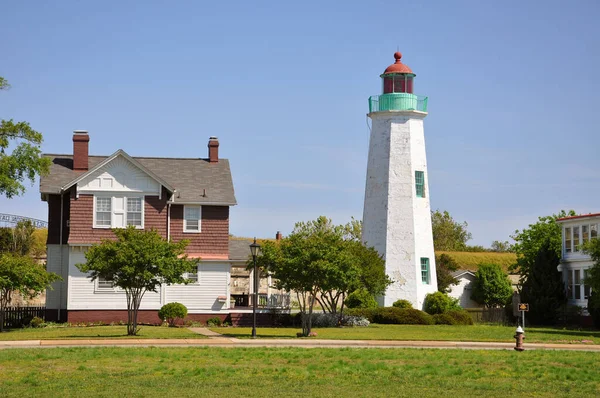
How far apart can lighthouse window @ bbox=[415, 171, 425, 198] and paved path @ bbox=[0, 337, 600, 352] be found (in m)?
22.7

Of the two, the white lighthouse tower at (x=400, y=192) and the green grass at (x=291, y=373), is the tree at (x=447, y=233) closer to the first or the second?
the white lighthouse tower at (x=400, y=192)

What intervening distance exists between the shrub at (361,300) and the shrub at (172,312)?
429 inches

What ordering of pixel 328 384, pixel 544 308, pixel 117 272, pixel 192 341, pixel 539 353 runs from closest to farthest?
pixel 328 384 → pixel 539 353 → pixel 192 341 → pixel 117 272 → pixel 544 308

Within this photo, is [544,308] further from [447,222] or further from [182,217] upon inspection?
[447,222]

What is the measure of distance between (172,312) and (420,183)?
1770 cm

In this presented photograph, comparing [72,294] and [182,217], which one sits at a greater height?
[182,217]

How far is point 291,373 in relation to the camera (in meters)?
22.0

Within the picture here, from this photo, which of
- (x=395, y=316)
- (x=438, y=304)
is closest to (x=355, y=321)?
(x=395, y=316)

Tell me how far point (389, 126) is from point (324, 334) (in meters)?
20.6

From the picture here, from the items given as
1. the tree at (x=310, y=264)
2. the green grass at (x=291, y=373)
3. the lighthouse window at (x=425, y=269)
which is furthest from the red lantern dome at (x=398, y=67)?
the green grass at (x=291, y=373)

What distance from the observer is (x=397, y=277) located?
5338 centimetres

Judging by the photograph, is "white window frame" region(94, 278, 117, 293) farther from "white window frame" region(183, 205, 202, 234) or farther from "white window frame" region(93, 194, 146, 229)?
"white window frame" region(183, 205, 202, 234)

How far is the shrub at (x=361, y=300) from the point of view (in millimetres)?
51500

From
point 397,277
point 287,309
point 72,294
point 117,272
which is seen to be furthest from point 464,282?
point 117,272
